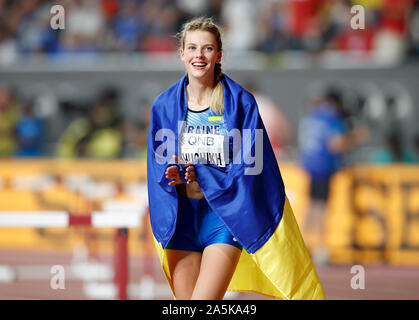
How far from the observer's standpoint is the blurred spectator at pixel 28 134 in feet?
43.5

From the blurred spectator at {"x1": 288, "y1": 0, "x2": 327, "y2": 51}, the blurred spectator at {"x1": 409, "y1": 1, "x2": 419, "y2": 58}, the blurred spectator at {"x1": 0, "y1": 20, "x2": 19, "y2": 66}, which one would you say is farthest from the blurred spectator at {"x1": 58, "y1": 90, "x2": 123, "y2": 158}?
the blurred spectator at {"x1": 409, "y1": 1, "x2": 419, "y2": 58}

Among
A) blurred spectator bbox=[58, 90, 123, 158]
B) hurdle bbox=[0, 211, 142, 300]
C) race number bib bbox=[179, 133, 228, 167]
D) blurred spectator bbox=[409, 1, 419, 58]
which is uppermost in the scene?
blurred spectator bbox=[409, 1, 419, 58]

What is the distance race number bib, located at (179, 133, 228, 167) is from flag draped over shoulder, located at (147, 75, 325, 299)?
43 millimetres

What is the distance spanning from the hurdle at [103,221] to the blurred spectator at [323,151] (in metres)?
5.01

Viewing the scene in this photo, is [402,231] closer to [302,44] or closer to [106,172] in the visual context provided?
[106,172]

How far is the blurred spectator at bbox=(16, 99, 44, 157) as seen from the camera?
1327 cm

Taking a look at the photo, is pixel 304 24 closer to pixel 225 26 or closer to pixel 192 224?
pixel 225 26

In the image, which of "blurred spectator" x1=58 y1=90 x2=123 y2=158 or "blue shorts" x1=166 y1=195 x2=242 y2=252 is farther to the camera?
"blurred spectator" x1=58 y1=90 x2=123 y2=158

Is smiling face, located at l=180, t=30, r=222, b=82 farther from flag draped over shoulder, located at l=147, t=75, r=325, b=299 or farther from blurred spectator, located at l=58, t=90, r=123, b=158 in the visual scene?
blurred spectator, located at l=58, t=90, r=123, b=158

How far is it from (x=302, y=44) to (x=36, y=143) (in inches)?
230

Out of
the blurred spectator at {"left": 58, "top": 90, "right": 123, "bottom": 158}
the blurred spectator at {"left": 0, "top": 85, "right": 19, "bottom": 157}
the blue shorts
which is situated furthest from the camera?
the blurred spectator at {"left": 0, "top": 85, "right": 19, "bottom": 157}

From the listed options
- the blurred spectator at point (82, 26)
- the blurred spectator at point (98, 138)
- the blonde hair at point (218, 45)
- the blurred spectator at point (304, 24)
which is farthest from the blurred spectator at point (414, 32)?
the blonde hair at point (218, 45)

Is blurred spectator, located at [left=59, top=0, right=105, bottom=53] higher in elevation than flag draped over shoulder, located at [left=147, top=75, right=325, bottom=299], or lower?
higher

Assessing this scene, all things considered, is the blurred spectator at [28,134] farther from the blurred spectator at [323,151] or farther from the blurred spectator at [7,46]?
the blurred spectator at [323,151]
